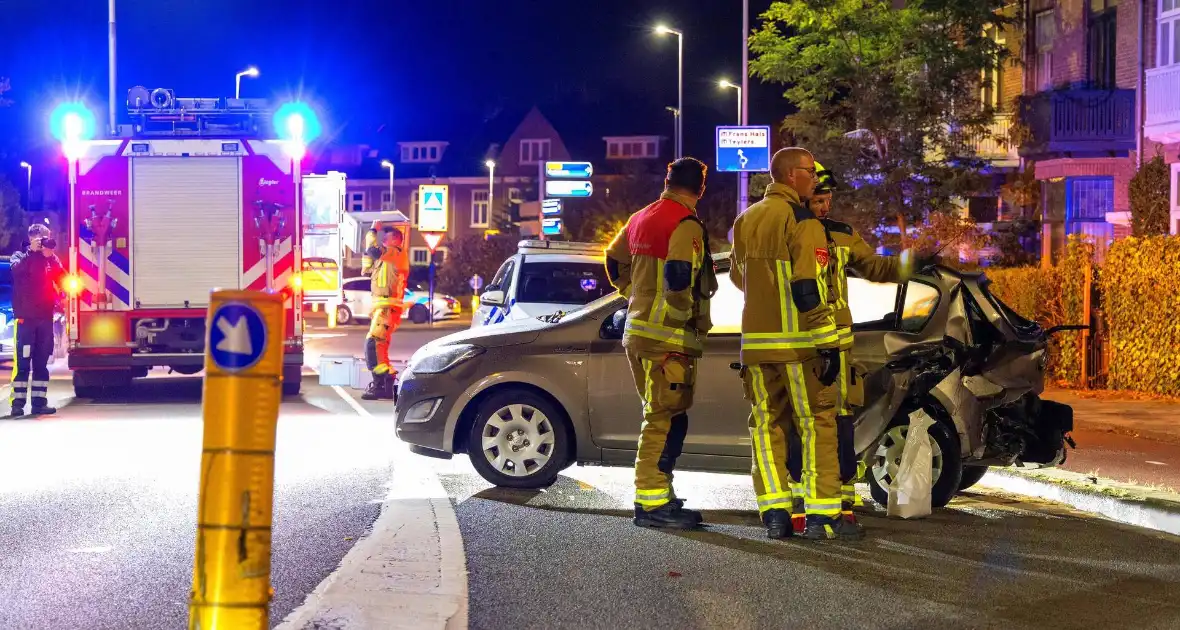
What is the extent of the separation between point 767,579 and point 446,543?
5.15 ft

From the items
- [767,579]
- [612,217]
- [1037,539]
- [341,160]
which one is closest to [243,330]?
[767,579]

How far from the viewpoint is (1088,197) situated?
28156 millimetres

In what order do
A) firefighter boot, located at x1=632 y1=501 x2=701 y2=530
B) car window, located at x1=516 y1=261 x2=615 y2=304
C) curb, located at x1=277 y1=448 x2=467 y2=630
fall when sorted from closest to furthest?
curb, located at x1=277 y1=448 x2=467 y2=630
firefighter boot, located at x1=632 y1=501 x2=701 y2=530
car window, located at x1=516 y1=261 x2=615 y2=304

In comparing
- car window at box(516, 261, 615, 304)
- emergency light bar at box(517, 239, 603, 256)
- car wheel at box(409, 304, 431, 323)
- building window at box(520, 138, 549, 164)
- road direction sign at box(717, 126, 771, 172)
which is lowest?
car wheel at box(409, 304, 431, 323)

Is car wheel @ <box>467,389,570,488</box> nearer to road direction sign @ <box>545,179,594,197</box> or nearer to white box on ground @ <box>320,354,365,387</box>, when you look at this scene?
white box on ground @ <box>320,354,365,387</box>

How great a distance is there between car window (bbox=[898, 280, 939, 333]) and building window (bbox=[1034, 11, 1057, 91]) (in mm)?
20744

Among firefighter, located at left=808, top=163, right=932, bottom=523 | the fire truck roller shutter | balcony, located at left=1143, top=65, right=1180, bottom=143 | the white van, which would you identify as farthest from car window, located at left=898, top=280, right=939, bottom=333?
balcony, located at left=1143, top=65, right=1180, bottom=143

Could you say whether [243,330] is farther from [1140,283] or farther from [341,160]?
[341,160]

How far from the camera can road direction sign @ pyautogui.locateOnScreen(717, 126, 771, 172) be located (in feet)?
92.0

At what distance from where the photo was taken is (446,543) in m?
7.13

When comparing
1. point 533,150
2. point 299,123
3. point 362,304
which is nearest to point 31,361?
point 299,123

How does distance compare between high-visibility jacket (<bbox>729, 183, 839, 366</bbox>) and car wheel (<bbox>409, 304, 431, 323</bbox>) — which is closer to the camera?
high-visibility jacket (<bbox>729, 183, 839, 366</bbox>)

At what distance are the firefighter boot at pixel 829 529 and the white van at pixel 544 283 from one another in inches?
358

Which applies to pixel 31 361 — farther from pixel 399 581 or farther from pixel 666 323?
pixel 399 581
